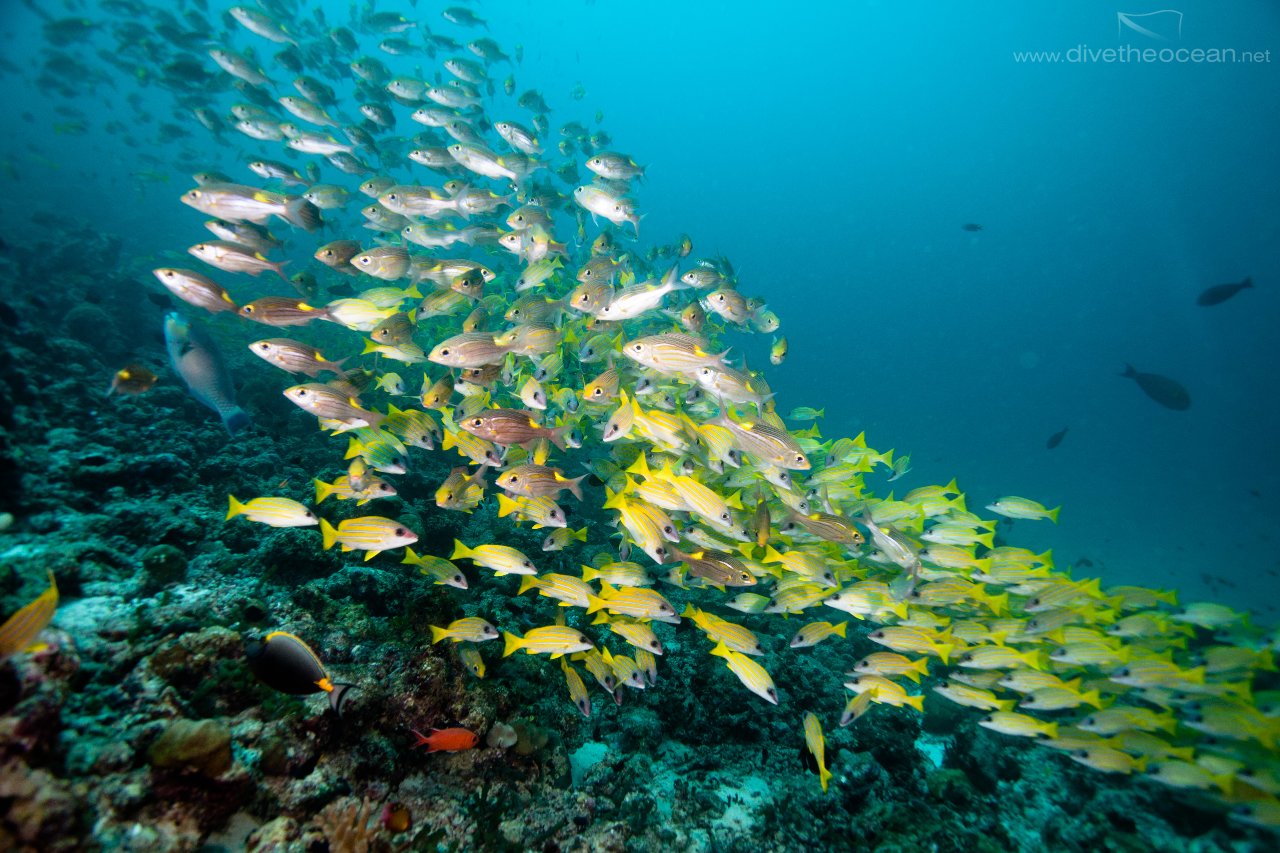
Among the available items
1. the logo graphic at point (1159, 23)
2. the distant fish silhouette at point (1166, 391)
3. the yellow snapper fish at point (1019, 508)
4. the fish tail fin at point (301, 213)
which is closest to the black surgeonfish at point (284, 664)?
the fish tail fin at point (301, 213)

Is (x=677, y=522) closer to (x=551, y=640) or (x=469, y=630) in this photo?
(x=551, y=640)

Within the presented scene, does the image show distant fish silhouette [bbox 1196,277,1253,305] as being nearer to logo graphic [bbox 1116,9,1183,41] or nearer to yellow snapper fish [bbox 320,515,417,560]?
yellow snapper fish [bbox 320,515,417,560]

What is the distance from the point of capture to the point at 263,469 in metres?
7.17

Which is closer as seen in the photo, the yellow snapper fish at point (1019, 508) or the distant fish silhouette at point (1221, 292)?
the yellow snapper fish at point (1019, 508)

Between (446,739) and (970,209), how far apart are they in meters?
179

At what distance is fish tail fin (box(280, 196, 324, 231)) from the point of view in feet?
17.7

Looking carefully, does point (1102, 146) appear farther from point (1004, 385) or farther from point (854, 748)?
point (854, 748)

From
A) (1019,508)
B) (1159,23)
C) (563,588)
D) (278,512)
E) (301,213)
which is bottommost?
(278,512)

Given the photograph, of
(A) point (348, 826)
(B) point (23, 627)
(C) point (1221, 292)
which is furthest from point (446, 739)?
(C) point (1221, 292)

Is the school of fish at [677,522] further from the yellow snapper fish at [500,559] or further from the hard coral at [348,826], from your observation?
the hard coral at [348,826]

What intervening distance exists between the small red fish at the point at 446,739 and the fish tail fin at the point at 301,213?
213 inches

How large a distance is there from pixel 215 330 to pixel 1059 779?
20.6 m

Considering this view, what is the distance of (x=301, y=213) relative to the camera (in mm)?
5438

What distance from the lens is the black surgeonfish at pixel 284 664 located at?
261cm
